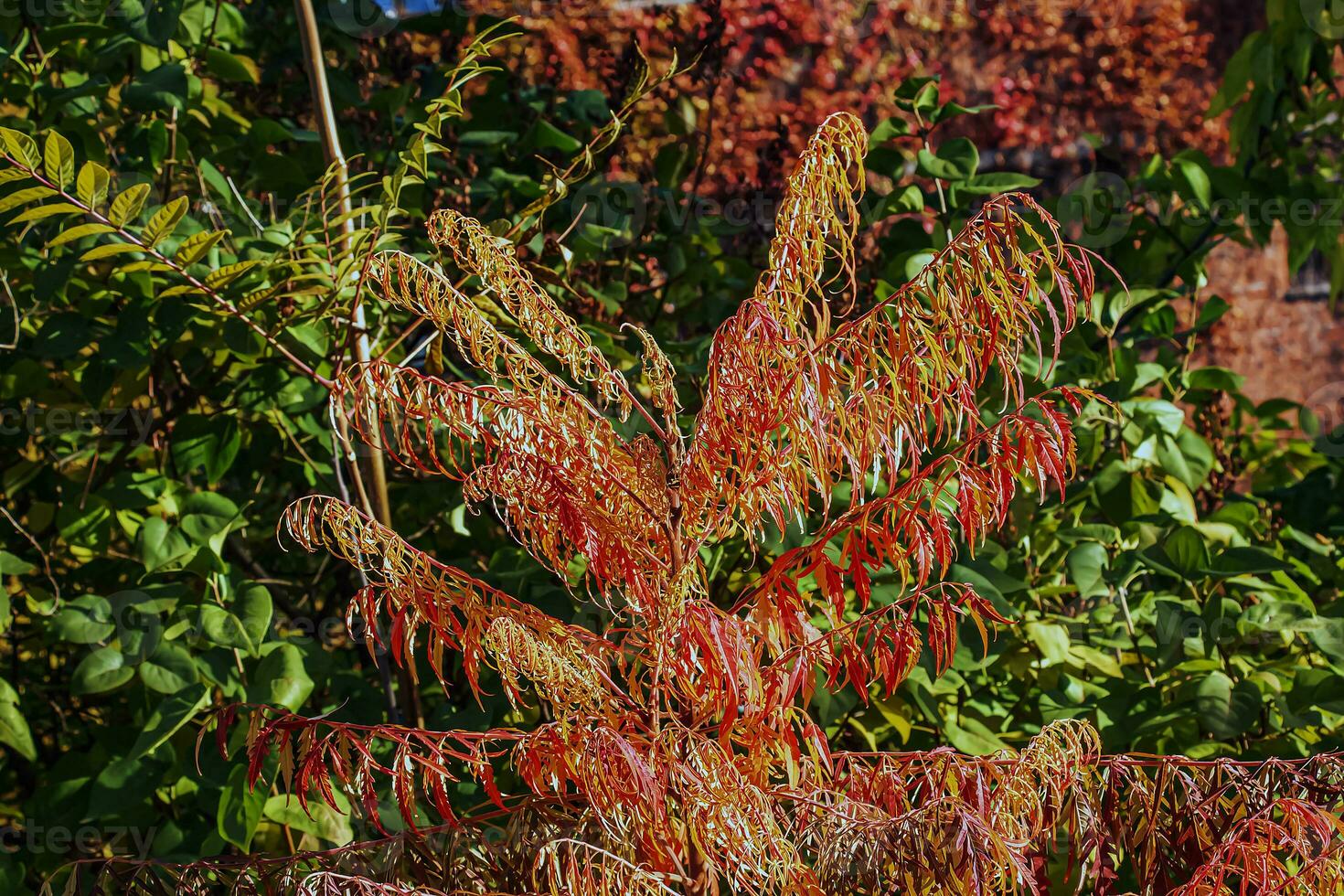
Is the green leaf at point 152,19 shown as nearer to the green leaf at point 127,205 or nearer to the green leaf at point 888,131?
the green leaf at point 127,205

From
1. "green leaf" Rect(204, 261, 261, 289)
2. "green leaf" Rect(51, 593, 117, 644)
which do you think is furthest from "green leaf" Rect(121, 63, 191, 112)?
"green leaf" Rect(51, 593, 117, 644)

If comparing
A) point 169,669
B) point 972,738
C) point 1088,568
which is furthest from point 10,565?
point 1088,568

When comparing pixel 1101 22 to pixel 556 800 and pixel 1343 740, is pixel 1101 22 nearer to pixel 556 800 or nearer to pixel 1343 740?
pixel 1343 740

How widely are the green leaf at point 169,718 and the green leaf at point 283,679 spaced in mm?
67

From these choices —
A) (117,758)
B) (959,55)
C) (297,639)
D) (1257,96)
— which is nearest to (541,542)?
(297,639)

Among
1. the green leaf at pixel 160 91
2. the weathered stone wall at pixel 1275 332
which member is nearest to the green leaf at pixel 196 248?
the green leaf at pixel 160 91

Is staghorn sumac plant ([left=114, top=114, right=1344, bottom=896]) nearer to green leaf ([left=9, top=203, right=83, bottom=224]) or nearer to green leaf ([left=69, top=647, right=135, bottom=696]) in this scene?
green leaf ([left=9, top=203, right=83, bottom=224])

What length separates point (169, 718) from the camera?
1435mm

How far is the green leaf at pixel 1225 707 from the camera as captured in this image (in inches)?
54.7

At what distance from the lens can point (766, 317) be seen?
35.6 inches

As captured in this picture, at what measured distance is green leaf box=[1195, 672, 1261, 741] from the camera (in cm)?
139

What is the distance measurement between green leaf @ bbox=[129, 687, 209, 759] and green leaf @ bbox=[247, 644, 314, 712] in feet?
0.22

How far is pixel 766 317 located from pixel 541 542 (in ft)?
0.93

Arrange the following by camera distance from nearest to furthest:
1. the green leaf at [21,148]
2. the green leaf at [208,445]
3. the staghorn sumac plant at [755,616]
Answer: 1. the staghorn sumac plant at [755,616]
2. the green leaf at [21,148]
3. the green leaf at [208,445]
